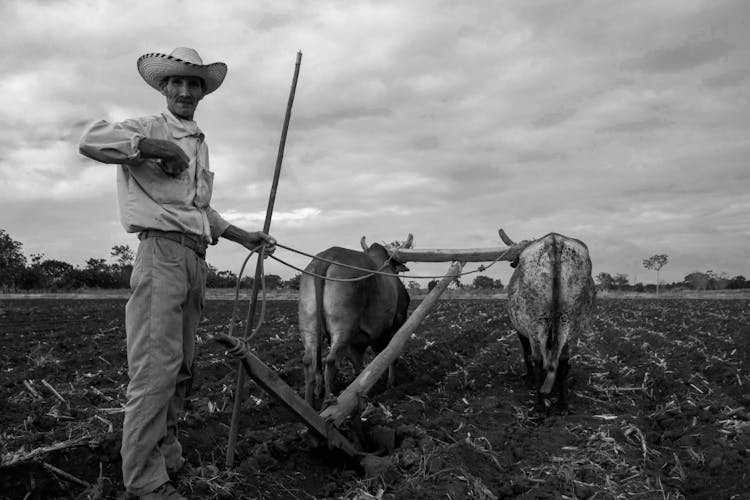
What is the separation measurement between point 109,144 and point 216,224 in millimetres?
984

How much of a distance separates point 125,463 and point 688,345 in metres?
10.2

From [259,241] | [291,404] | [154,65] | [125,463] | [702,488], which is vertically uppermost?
[154,65]

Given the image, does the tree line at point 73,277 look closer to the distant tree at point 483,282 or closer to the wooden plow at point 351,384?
the distant tree at point 483,282

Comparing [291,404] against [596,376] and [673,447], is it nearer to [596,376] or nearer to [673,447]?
[673,447]

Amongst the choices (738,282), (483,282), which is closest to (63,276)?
(483,282)

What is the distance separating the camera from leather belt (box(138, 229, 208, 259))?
11.5 feet

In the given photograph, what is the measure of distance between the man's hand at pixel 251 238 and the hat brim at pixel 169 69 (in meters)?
1.02

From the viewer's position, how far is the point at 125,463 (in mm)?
3287

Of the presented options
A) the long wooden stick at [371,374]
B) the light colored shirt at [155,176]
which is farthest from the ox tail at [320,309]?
the light colored shirt at [155,176]

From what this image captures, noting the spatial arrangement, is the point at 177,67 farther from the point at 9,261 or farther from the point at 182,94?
the point at 9,261

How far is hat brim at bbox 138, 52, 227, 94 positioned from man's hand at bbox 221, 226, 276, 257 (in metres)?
1.02

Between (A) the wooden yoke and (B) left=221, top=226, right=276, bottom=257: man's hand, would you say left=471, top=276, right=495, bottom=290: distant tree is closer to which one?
(A) the wooden yoke

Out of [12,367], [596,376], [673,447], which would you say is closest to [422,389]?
[596,376]

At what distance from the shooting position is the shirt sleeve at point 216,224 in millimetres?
4039
